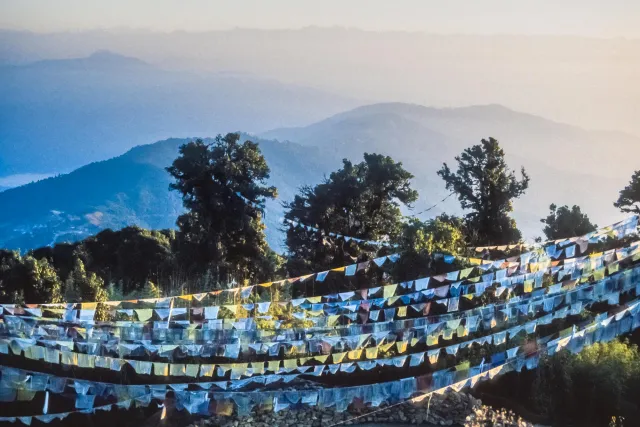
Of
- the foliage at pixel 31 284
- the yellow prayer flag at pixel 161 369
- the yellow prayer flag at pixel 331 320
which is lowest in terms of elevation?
the yellow prayer flag at pixel 161 369

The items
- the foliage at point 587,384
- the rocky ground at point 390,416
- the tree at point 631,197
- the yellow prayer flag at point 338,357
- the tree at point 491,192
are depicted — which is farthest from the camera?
the tree at point 491,192

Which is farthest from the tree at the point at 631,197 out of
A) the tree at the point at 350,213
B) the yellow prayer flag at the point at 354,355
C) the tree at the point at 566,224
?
the yellow prayer flag at the point at 354,355

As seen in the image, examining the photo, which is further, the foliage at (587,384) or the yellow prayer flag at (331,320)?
the yellow prayer flag at (331,320)

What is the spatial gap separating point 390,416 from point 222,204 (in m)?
11.3

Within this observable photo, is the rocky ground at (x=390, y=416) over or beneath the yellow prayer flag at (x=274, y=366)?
beneath

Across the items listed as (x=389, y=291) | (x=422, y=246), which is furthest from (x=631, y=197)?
(x=389, y=291)

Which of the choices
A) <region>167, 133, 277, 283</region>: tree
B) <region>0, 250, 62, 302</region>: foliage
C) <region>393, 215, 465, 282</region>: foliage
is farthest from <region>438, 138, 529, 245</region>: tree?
<region>0, 250, 62, 302</region>: foliage

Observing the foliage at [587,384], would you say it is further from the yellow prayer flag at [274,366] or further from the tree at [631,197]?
the tree at [631,197]

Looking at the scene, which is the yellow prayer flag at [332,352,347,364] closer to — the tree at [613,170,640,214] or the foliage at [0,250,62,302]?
the foliage at [0,250,62,302]

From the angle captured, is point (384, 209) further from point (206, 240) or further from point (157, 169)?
point (157, 169)

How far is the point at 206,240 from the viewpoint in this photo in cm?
2342

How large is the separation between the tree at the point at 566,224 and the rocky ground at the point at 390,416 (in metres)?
10.9

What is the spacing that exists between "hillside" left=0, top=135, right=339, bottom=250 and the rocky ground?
9331cm

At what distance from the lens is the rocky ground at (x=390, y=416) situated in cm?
1439
